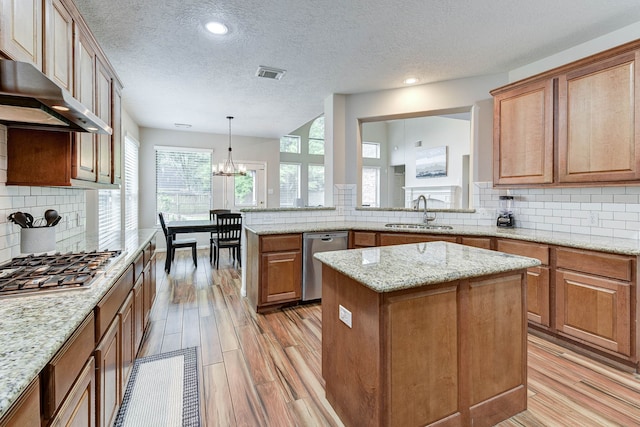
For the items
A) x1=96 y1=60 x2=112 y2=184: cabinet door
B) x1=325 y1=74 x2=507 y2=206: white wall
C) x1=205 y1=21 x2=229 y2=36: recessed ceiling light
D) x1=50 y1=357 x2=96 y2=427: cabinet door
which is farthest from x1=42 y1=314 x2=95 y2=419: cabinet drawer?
x1=325 y1=74 x2=507 y2=206: white wall

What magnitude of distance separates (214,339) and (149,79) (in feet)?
10.2

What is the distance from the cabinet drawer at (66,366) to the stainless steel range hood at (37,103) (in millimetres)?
821

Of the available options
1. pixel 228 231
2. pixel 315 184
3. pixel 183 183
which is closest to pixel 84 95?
pixel 228 231

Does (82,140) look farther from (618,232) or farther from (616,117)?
(618,232)

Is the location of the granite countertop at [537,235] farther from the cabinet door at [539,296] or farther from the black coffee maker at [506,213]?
the cabinet door at [539,296]

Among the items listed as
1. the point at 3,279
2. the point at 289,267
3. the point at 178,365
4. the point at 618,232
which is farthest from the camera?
the point at 289,267

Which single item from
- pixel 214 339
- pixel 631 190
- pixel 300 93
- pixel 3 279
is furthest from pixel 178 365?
pixel 631 190

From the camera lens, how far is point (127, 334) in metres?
1.71

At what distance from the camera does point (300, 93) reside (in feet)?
13.6

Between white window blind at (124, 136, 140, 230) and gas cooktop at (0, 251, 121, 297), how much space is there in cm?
373

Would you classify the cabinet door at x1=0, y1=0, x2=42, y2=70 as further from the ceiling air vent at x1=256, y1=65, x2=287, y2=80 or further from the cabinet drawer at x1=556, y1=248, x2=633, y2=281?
the cabinet drawer at x1=556, y1=248, x2=633, y2=281

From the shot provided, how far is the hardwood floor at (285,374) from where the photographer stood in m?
1.66

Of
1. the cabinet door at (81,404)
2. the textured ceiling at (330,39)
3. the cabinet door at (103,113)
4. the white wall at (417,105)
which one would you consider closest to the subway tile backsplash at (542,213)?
the white wall at (417,105)

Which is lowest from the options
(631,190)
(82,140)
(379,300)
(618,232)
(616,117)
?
(379,300)
